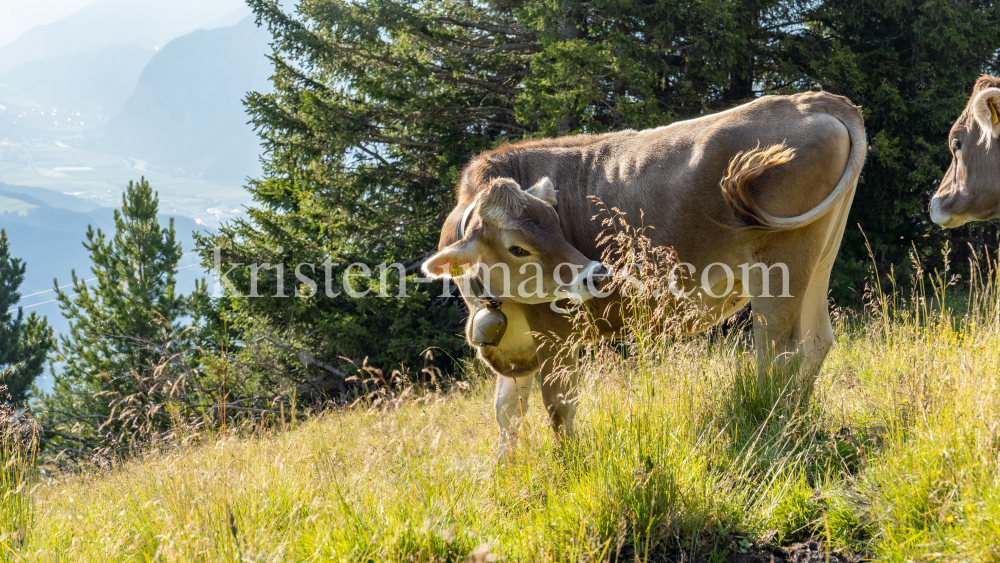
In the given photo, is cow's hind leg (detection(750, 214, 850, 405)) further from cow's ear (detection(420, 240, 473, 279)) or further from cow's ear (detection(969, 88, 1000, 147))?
cow's ear (detection(420, 240, 473, 279))

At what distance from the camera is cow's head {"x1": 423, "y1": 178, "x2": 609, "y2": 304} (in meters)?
3.79

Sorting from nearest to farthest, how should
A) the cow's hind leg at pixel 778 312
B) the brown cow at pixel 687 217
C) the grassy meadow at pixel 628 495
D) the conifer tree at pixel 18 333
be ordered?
1. the grassy meadow at pixel 628 495
2. the brown cow at pixel 687 217
3. the cow's hind leg at pixel 778 312
4. the conifer tree at pixel 18 333

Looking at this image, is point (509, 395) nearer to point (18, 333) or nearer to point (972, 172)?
point (972, 172)

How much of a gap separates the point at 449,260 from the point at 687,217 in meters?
1.57

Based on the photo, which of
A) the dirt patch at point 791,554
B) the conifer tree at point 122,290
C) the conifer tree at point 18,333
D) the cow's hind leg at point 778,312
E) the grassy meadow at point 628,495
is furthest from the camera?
the conifer tree at point 18,333

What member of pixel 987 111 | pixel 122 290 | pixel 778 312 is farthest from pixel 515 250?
pixel 122 290

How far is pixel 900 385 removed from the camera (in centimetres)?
329

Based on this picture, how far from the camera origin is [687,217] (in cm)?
409

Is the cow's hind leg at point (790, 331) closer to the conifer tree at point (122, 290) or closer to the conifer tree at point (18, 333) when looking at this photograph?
the conifer tree at point (122, 290)

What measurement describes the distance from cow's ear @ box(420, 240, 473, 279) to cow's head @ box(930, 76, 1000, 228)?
11.5 ft

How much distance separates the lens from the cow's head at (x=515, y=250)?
379 cm

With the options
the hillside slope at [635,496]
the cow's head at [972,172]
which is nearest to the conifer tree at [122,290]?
the hillside slope at [635,496]

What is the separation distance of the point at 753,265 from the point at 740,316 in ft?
20.1

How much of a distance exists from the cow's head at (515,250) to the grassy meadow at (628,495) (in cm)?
61
